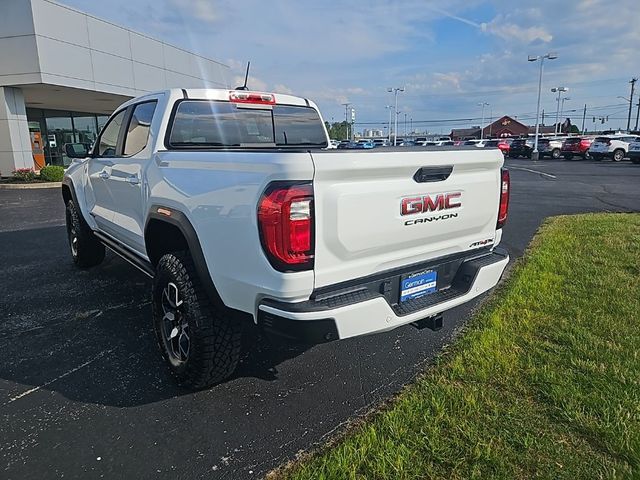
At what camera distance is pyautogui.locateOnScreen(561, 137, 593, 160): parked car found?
106 ft

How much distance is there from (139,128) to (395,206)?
2.59 metres

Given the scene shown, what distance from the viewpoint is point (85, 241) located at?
5629mm

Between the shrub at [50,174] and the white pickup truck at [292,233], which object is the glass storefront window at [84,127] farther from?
the white pickup truck at [292,233]

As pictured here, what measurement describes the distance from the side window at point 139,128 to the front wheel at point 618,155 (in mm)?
33242

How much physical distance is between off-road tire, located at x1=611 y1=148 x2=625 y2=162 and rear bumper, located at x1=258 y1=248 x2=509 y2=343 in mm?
32968

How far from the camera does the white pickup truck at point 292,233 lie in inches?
89.2

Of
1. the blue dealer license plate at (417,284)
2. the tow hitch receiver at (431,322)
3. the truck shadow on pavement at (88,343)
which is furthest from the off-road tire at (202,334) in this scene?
the tow hitch receiver at (431,322)

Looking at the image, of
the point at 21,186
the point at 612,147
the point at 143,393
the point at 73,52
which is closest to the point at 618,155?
the point at 612,147

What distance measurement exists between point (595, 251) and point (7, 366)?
6.73m

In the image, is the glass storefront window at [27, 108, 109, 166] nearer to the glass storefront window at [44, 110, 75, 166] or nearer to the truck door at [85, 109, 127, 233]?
the glass storefront window at [44, 110, 75, 166]

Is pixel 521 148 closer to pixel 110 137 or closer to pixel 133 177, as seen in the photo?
pixel 110 137

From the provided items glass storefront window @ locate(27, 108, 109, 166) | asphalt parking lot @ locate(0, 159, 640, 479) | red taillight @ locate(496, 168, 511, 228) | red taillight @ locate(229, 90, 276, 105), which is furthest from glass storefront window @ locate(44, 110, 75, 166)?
red taillight @ locate(496, 168, 511, 228)

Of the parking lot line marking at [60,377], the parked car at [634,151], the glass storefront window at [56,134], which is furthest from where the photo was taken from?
the parked car at [634,151]

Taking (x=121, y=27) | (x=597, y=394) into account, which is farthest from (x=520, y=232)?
(x=121, y=27)
